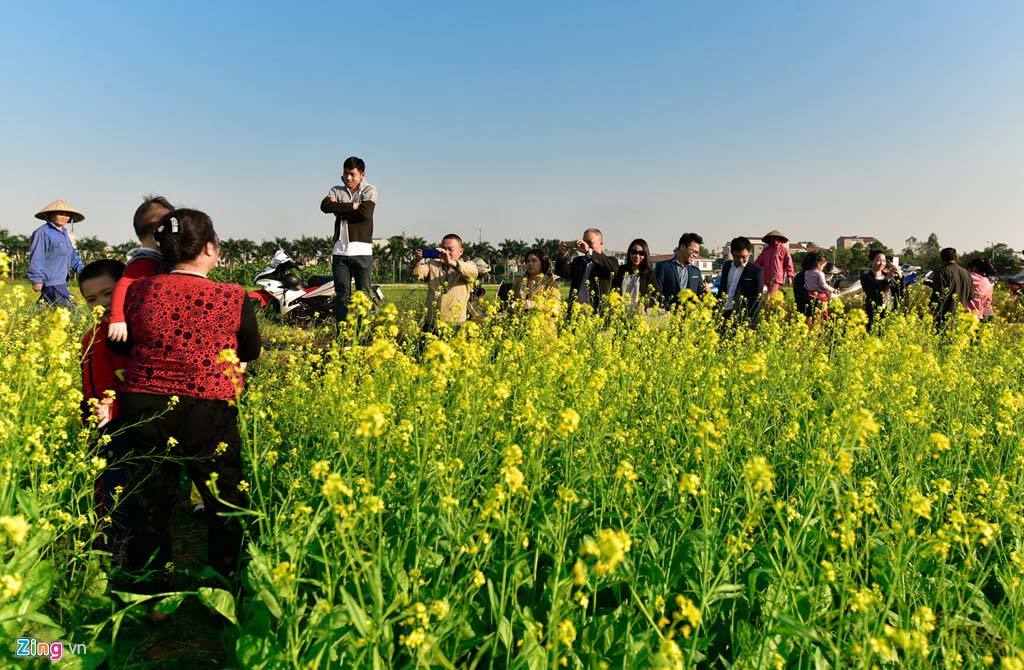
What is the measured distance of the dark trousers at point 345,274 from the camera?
6.58 m

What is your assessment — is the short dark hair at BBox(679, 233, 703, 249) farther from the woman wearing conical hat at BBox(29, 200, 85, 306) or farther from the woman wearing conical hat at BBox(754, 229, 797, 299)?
the woman wearing conical hat at BBox(29, 200, 85, 306)

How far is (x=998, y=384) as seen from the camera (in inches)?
195

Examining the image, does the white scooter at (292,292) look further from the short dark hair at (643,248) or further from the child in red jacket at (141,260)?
the child in red jacket at (141,260)

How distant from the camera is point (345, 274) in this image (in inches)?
262

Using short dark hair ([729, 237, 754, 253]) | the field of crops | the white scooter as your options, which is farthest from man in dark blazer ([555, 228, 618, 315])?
the white scooter

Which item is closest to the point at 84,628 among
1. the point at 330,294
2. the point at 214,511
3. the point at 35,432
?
the point at 214,511

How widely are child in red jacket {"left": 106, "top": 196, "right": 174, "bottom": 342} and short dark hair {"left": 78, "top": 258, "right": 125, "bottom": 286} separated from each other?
0.80 feet

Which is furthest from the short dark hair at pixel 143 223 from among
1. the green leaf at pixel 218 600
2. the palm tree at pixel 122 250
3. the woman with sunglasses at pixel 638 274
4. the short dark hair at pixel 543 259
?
the palm tree at pixel 122 250

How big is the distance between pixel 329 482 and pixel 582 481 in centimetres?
134

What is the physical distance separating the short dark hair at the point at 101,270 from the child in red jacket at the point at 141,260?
0.24 m

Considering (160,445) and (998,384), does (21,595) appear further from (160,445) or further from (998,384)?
(998,384)

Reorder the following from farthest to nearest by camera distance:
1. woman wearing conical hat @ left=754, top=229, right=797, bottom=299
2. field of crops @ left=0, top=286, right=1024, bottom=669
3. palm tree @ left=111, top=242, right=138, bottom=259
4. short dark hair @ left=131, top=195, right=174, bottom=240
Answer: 1. palm tree @ left=111, top=242, right=138, bottom=259
2. woman wearing conical hat @ left=754, top=229, right=797, bottom=299
3. short dark hair @ left=131, top=195, right=174, bottom=240
4. field of crops @ left=0, top=286, right=1024, bottom=669

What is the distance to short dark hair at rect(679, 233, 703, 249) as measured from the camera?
712cm
